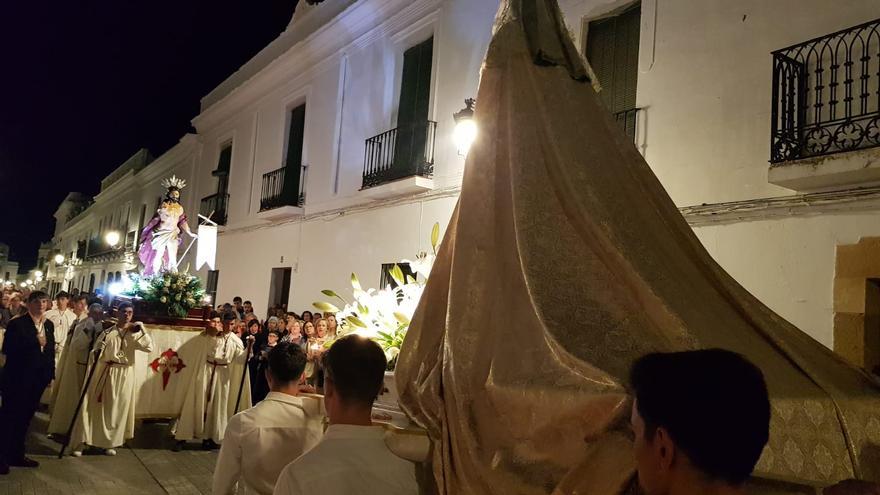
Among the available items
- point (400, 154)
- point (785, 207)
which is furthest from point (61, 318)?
point (785, 207)

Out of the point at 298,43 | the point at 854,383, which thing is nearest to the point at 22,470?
the point at 854,383

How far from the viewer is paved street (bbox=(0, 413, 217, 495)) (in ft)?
19.0

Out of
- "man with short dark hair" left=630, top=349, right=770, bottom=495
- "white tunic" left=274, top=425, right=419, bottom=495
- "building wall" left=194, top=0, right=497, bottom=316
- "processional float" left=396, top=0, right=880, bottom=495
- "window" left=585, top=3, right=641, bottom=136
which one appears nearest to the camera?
"man with short dark hair" left=630, top=349, right=770, bottom=495

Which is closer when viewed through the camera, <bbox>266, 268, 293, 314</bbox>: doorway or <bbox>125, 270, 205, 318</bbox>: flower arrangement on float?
<bbox>125, 270, 205, 318</bbox>: flower arrangement on float

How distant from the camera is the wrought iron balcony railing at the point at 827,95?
5.58 metres

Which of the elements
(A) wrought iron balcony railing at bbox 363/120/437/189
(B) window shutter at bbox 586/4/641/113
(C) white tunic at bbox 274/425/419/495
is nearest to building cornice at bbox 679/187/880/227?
(B) window shutter at bbox 586/4/641/113

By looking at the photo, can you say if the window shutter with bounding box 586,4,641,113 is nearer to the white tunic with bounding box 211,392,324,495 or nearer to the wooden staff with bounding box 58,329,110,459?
the white tunic with bounding box 211,392,324,495

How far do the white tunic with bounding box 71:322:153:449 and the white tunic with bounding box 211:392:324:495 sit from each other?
518 cm

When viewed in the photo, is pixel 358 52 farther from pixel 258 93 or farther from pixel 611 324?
pixel 611 324

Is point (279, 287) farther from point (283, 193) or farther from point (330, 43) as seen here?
point (330, 43)

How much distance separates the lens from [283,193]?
1503 cm

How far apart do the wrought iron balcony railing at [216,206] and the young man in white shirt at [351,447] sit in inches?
642

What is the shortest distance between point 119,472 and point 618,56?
7.32 m

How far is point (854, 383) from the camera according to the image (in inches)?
76.3
